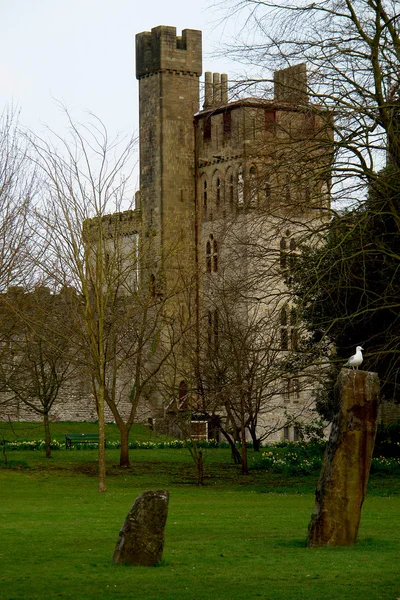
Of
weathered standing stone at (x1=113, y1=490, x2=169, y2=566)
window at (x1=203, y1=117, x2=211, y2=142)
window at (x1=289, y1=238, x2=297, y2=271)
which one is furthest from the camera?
window at (x1=203, y1=117, x2=211, y2=142)

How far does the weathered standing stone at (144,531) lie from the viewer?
11.3 m

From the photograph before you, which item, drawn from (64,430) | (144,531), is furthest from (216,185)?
(144,531)

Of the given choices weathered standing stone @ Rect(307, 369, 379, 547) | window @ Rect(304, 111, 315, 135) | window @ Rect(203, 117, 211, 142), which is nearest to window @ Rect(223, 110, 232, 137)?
window @ Rect(203, 117, 211, 142)

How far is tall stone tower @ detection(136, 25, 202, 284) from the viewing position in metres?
60.0

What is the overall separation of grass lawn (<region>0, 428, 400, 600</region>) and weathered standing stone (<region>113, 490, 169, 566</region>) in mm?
213

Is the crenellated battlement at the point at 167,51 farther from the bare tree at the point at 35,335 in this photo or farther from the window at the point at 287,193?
the window at the point at 287,193

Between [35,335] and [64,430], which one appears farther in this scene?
[64,430]

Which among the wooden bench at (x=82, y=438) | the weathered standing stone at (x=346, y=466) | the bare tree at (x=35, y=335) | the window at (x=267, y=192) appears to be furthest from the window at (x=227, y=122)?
the weathered standing stone at (x=346, y=466)

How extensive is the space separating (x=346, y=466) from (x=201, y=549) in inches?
80.5

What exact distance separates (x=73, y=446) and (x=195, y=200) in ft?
87.4

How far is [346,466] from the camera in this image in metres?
12.7

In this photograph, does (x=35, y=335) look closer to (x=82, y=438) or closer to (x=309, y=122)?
(x=309, y=122)

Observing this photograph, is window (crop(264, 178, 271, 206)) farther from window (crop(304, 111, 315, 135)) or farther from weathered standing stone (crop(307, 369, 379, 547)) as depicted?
weathered standing stone (crop(307, 369, 379, 547))

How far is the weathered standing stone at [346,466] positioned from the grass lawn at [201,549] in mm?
277
